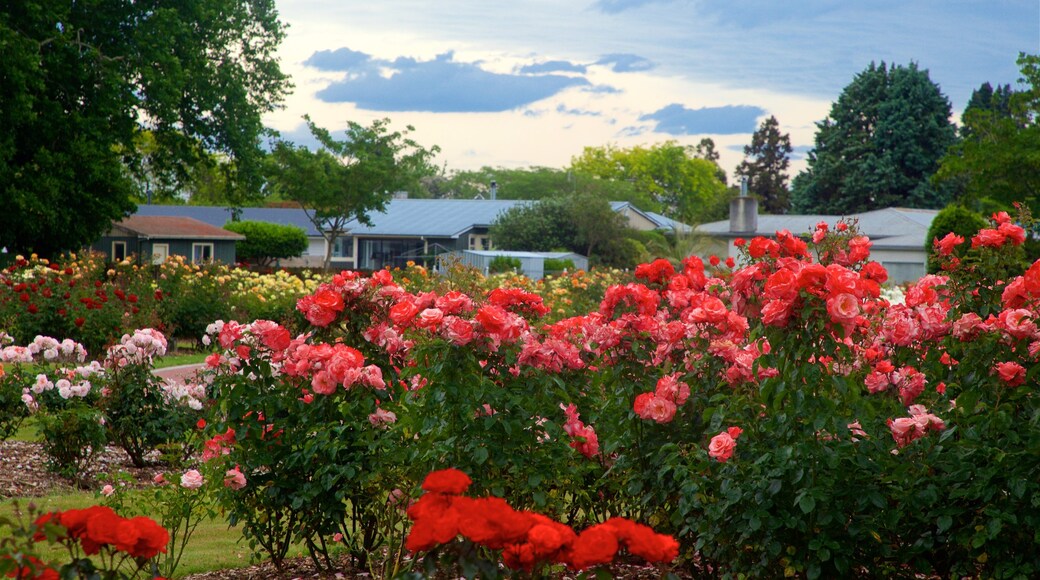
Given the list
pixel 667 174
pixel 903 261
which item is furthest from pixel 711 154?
pixel 903 261

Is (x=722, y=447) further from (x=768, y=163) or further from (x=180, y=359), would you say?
(x=768, y=163)

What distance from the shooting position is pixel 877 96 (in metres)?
55.8

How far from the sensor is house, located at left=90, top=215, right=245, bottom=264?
44.5 metres

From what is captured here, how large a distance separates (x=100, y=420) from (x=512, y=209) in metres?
44.0

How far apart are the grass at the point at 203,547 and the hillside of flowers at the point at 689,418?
25cm

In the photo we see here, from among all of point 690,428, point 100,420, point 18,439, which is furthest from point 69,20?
point 690,428

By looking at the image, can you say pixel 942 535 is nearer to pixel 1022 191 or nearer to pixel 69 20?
pixel 69 20

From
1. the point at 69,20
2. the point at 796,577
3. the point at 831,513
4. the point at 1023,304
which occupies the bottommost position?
the point at 796,577

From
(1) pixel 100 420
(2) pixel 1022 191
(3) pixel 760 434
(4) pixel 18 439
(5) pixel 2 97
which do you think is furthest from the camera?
(2) pixel 1022 191

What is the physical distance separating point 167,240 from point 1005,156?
33.5 m

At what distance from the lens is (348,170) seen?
163 ft

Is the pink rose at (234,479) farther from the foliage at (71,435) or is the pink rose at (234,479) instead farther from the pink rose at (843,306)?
the foliage at (71,435)

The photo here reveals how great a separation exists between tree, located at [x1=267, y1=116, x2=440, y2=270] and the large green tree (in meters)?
25.1

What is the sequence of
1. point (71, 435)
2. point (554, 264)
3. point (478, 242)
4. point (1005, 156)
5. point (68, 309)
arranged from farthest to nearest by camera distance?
point (478, 242) → point (554, 264) → point (1005, 156) → point (68, 309) → point (71, 435)
